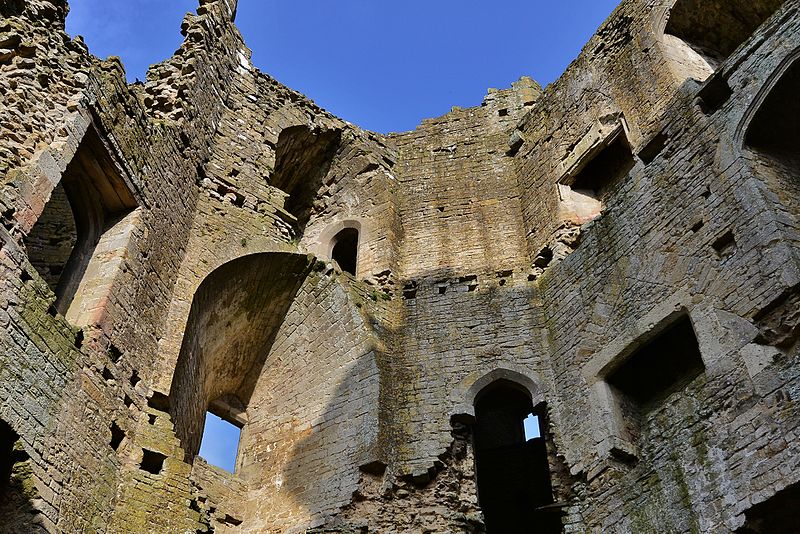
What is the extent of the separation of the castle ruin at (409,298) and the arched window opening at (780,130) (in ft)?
0.10

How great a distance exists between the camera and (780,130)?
784cm

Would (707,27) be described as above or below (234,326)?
above

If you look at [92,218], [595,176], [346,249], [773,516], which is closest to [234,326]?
[92,218]

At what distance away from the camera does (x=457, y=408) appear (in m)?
8.87

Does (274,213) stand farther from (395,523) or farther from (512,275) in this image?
(395,523)

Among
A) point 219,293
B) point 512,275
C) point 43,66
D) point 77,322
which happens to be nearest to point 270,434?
point 219,293

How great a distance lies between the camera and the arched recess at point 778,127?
7.62 metres

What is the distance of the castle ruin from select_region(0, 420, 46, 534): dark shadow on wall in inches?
0.8

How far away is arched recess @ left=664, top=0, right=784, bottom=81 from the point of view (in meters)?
10.4

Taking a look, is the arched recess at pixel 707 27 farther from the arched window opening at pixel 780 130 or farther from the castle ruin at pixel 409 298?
the arched window opening at pixel 780 130

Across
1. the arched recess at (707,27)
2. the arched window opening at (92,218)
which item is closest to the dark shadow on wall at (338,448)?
the arched window opening at (92,218)

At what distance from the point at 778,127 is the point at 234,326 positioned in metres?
6.96

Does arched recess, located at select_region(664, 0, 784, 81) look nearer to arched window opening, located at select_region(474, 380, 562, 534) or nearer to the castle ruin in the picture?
the castle ruin

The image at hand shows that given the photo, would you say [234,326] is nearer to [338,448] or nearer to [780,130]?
[338,448]
